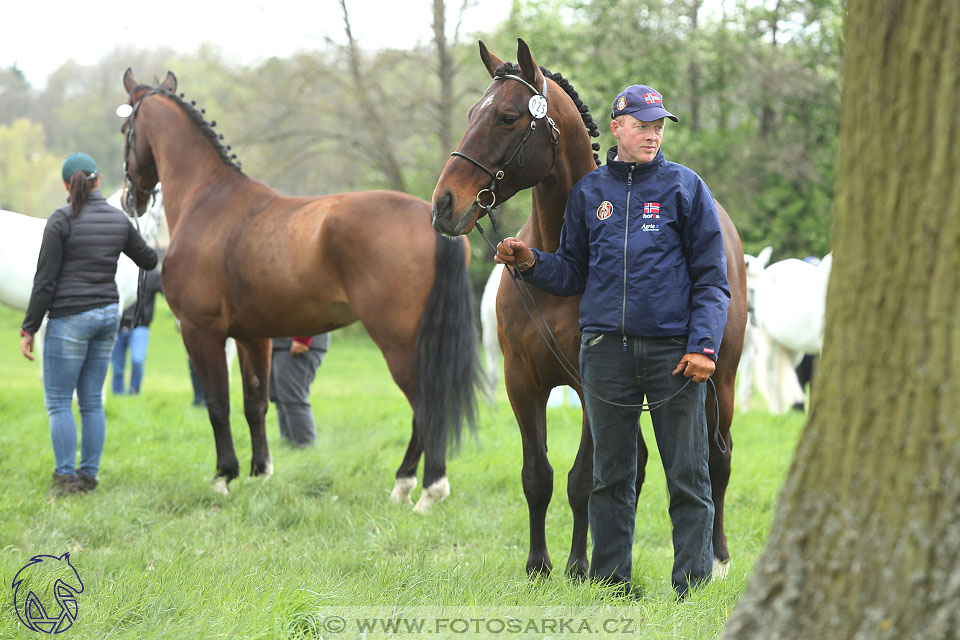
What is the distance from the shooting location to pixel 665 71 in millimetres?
22875

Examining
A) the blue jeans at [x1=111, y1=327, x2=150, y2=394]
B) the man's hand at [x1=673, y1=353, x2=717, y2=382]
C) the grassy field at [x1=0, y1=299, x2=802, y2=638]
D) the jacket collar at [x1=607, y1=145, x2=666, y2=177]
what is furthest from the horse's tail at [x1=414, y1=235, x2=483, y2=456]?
the blue jeans at [x1=111, y1=327, x2=150, y2=394]

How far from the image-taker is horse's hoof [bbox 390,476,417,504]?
5.86 metres

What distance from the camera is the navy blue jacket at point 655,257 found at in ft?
10.8

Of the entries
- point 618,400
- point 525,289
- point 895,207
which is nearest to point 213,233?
point 525,289

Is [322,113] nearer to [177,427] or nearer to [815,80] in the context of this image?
[815,80]

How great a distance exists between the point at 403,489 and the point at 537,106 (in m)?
3.17

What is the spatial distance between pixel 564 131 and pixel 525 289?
714 millimetres

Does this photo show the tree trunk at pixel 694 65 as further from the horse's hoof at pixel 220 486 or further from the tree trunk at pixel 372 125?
the horse's hoof at pixel 220 486

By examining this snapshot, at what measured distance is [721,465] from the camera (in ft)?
14.1

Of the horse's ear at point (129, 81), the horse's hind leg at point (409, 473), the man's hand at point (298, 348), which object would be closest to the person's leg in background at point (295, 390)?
the man's hand at point (298, 348)

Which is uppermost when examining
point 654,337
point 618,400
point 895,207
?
point 895,207

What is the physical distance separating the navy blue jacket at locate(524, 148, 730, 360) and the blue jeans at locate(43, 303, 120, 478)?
3763mm

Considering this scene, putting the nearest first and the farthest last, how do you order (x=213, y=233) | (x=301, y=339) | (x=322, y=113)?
(x=213, y=233) → (x=301, y=339) → (x=322, y=113)

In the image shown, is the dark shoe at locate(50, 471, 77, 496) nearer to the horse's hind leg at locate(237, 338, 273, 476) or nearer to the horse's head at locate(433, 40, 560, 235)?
the horse's hind leg at locate(237, 338, 273, 476)
